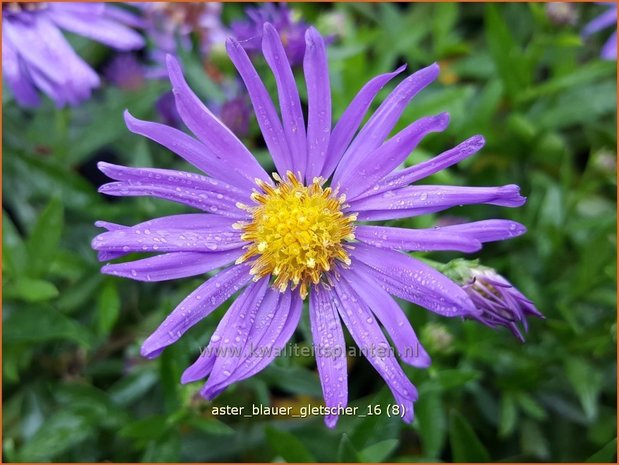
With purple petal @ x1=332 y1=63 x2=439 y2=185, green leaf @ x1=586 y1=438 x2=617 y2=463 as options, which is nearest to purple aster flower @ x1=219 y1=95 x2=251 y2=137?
purple petal @ x1=332 y1=63 x2=439 y2=185

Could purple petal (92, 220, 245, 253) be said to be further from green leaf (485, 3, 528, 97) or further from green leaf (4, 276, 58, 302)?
green leaf (485, 3, 528, 97)

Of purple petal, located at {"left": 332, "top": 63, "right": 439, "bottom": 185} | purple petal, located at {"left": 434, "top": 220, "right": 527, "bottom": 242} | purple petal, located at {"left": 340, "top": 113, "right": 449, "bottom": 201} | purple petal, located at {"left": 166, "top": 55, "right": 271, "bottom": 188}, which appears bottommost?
purple petal, located at {"left": 434, "top": 220, "right": 527, "bottom": 242}

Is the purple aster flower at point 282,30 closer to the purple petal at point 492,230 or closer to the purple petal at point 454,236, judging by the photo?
the purple petal at point 454,236

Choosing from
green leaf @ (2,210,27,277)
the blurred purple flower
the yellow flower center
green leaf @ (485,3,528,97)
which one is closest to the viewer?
the yellow flower center

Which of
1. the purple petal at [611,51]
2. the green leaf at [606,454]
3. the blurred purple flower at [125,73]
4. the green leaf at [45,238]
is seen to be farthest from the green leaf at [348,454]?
the blurred purple flower at [125,73]

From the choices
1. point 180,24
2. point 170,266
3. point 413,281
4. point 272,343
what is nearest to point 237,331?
point 272,343

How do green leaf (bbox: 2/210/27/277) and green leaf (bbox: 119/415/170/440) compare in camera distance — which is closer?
green leaf (bbox: 119/415/170/440)

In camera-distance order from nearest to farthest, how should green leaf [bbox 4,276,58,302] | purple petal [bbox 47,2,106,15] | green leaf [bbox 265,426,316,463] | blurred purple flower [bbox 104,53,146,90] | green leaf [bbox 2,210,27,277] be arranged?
green leaf [bbox 265,426,316,463], green leaf [bbox 4,276,58,302], green leaf [bbox 2,210,27,277], purple petal [bbox 47,2,106,15], blurred purple flower [bbox 104,53,146,90]
